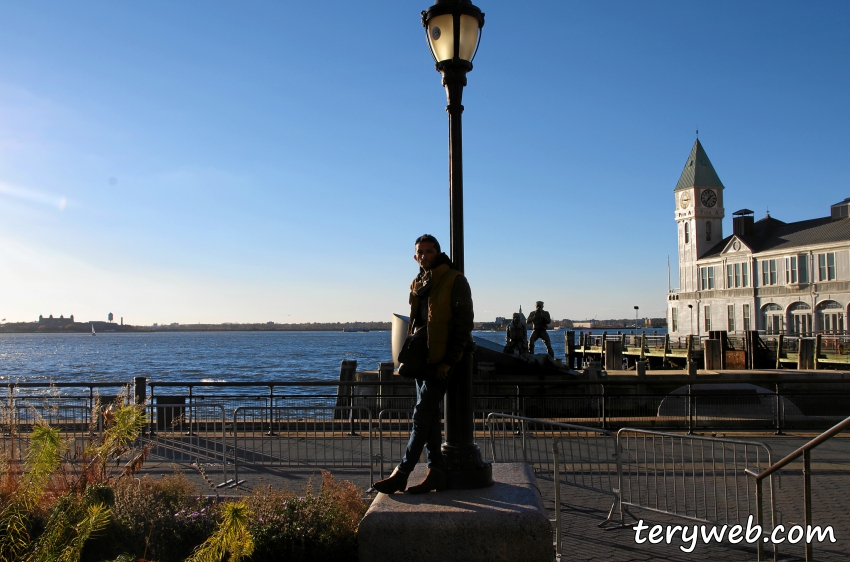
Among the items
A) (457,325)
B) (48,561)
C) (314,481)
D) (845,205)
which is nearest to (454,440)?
(457,325)

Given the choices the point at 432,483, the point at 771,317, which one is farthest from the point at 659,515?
the point at 771,317

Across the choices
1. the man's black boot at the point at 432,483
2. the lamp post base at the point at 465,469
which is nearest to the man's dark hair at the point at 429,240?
the lamp post base at the point at 465,469

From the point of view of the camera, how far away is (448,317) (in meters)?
5.43

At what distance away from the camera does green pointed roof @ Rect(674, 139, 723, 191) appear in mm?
70269

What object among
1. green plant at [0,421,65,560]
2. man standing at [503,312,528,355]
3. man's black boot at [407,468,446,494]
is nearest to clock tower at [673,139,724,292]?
man standing at [503,312,528,355]

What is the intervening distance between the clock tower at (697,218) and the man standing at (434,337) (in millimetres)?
66798

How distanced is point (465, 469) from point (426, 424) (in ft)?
1.60

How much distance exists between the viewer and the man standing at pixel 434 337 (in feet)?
17.7

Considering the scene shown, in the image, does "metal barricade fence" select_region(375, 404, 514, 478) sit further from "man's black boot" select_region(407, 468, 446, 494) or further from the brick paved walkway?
"man's black boot" select_region(407, 468, 446, 494)

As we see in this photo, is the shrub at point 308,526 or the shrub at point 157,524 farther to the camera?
the shrub at point 157,524

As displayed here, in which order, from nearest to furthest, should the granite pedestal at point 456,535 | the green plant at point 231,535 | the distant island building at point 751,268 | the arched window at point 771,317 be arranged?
the green plant at point 231,535, the granite pedestal at point 456,535, the distant island building at point 751,268, the arched window at point 771,317

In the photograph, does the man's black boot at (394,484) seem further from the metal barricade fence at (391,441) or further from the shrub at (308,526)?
the metal barricade fence at (391,441)

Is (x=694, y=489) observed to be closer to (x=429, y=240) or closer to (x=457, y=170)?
(x=429, y=240)

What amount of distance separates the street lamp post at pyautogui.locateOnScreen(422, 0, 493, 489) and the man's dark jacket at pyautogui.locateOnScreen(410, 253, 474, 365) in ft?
0.96
